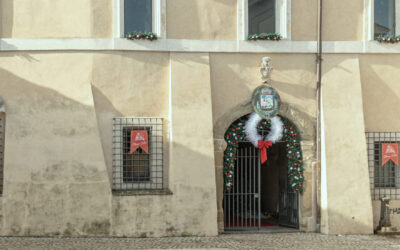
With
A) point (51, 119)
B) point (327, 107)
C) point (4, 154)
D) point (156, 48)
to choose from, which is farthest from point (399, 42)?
point (4, 154)

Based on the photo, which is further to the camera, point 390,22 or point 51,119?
point 390,22

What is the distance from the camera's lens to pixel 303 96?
1363cm

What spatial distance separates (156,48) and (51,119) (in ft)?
9.00

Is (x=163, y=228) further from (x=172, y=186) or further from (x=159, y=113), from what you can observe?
(x=159, y=113)

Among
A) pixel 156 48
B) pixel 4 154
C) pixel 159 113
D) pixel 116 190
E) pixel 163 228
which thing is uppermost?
pixel 156 48

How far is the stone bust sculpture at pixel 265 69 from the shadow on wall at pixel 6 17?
5577 millimetres

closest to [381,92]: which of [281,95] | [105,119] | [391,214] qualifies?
[281,95]

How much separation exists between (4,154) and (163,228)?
3699 mm

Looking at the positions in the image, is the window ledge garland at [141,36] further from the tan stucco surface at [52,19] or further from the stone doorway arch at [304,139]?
the stone doorway arch at [304,139]

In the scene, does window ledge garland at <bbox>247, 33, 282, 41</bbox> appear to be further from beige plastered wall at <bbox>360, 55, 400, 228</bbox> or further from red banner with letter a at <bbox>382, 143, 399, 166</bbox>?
red banner with letter a at <bbox>382, 143, 399, 166</bbox>

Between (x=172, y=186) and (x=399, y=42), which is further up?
(x=399, y=42)

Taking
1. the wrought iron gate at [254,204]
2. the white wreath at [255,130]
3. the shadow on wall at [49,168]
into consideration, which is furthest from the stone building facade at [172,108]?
the wrought iron gate at [254,204]

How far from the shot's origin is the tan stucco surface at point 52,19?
12852 mm

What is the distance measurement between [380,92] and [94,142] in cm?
667
